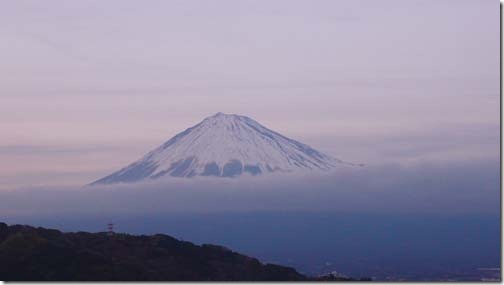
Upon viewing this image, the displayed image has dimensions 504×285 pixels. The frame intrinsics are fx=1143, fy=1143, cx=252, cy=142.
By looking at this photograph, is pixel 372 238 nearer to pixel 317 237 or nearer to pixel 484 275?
pixel 317 237

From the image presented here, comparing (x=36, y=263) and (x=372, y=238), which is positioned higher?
(x=372, y=238)

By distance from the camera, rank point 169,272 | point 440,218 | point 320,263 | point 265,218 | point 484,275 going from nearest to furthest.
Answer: point 169,272 < point 484,275 < point 320,263 < point 440,218 < point 265,218

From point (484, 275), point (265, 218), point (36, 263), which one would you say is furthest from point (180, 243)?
point (265, 218)

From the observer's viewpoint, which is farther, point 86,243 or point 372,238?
point 372,238

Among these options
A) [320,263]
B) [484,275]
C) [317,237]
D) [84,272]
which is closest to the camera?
[84,272]

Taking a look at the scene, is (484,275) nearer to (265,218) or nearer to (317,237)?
(317,237)

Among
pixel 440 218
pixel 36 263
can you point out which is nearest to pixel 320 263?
pixel 440 218
